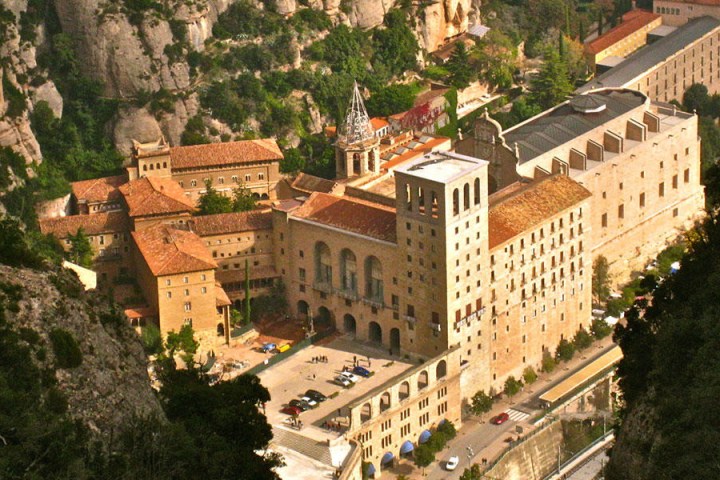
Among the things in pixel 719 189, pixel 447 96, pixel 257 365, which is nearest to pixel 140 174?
pixel 257 365

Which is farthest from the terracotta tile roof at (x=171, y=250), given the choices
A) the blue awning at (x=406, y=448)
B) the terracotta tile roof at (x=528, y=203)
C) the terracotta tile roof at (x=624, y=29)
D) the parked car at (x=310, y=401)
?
the terracotta tile roof at (x=624, y=29)

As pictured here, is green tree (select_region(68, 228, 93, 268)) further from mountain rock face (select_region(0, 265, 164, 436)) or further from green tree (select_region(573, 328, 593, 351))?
mountain rock face (select_region(0, 265, 164, 436))

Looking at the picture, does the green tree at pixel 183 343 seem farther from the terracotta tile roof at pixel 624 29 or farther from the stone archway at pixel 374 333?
the terracotta tile roof at pixel 624 29

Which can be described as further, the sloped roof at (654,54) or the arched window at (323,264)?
the sloped roof at (654,54)

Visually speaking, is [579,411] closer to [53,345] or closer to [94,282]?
[94,282]

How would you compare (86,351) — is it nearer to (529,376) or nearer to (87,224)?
(529,376)
